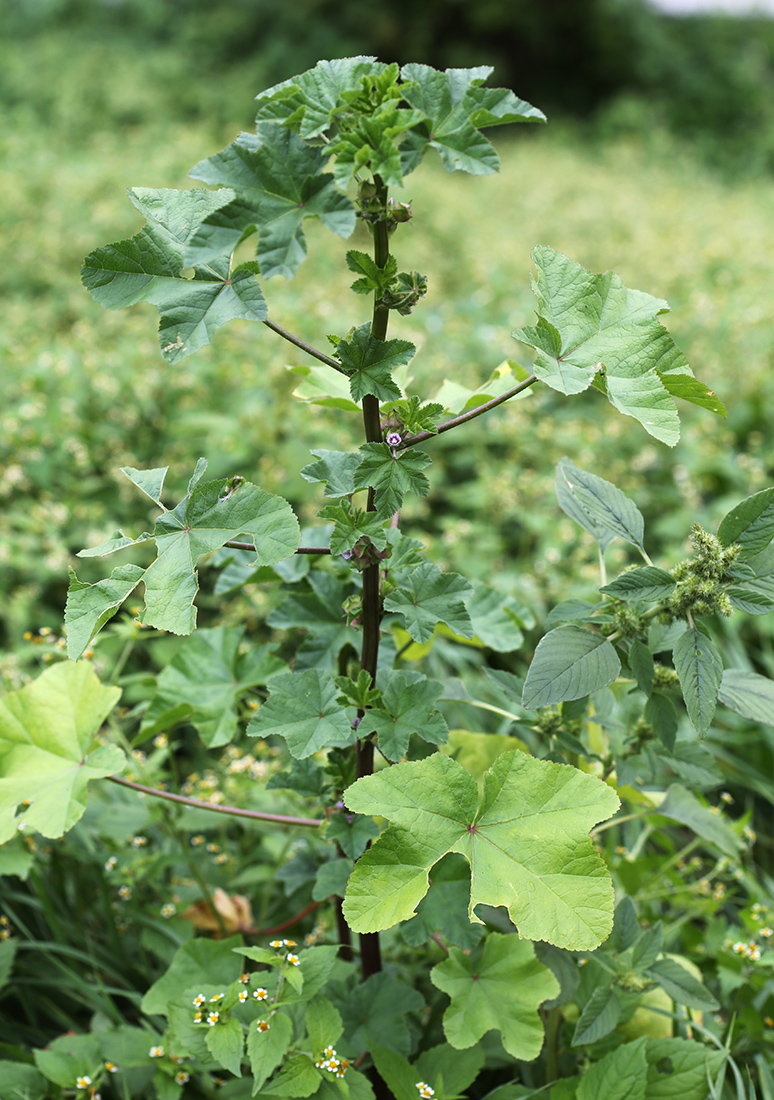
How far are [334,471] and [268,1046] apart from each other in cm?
66

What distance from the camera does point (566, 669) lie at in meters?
0.89

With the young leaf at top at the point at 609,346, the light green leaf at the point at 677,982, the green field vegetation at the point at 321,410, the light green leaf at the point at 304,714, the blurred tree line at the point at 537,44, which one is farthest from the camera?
the blurred tree line at the point at 537,44

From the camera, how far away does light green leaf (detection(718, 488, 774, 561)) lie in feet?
2.95

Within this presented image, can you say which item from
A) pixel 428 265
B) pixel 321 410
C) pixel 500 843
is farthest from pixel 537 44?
pixel 500 843

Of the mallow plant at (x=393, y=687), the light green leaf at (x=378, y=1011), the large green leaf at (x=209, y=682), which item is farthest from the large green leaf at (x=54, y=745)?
the light green leaf at (x=378, y=1011)

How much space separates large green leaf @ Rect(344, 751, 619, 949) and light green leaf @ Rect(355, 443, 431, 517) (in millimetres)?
289

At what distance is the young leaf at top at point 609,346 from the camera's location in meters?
0.82

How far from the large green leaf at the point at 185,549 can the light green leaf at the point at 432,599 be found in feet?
0.59

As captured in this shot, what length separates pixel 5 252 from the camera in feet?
17.1

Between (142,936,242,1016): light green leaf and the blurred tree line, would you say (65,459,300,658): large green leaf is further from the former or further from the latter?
the blurred tree line

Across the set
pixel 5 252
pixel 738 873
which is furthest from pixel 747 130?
pixel 738 873

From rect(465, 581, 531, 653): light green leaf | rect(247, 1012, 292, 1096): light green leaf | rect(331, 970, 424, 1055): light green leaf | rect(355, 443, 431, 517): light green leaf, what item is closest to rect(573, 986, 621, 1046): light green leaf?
rect(331, 970, 424, 1055): light green leaf

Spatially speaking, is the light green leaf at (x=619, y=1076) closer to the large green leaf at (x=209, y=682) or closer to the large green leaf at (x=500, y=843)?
the large green leaf at (x=500, y=843)

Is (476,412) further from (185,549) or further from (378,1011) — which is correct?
(378,1011)
